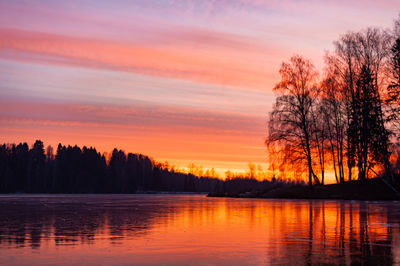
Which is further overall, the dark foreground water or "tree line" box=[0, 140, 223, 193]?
"tree line" box=[0, 140, 223, 193]

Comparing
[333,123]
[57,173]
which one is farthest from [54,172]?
[333,123]

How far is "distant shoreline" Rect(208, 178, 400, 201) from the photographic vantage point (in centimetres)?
5112

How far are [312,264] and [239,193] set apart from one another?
223ft

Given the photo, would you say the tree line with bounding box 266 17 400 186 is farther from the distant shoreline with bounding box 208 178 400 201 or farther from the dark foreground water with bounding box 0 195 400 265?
the dark foreground water with bounding box 0 195 400 265

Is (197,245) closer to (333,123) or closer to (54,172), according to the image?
(333,123)

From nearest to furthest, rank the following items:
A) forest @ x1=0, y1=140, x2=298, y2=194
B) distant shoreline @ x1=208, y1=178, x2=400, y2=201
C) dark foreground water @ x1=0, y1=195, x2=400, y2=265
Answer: dark foreground water @ x1=0, y1=195, x2=400, y2=265
distant shoreline @ x1=208, y1=178, x2=400, y2=201
forest @ x1=0, y1=140, x2=298, y2=194

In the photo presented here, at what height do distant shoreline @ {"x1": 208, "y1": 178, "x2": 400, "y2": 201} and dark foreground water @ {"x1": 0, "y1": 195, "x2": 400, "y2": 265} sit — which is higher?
distant shoreline @ {"x1": 208, "y1": 178, "x2": 400, "y2": 201}

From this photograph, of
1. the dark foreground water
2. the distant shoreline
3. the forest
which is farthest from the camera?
the forest

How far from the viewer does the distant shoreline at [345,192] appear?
51.1 m

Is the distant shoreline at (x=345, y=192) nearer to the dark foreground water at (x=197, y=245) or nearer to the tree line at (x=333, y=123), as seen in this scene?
the tree line at (x=333, y=123)

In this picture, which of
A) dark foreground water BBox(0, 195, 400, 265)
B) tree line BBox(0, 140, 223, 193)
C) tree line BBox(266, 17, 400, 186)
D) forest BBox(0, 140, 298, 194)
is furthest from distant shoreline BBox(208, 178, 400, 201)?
tree line BBox(0, 140, 223, 193)

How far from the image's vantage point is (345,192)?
54.3 metres

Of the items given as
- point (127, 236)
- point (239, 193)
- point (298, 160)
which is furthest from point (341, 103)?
point (127, 236)

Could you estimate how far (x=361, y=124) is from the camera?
62031mm
